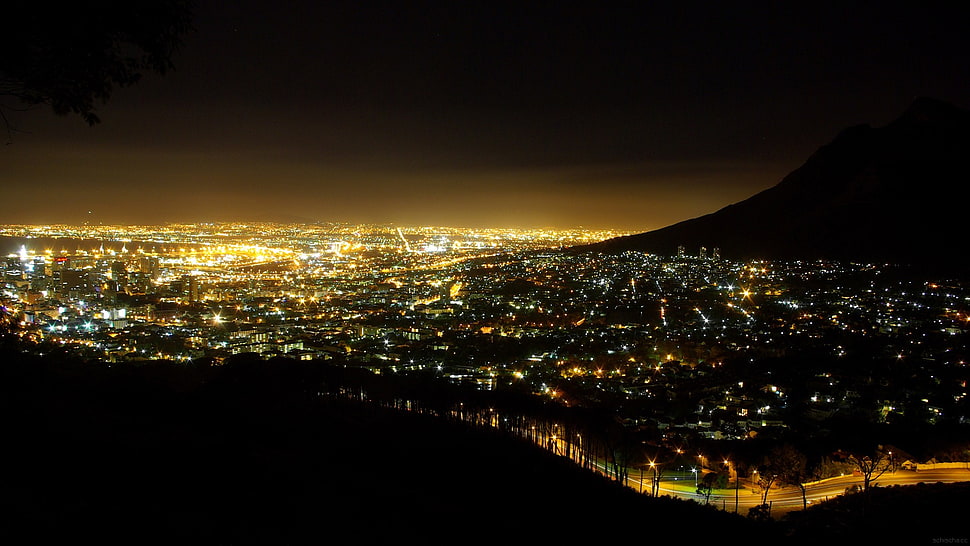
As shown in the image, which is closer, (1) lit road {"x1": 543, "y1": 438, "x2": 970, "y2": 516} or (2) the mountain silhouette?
(1) lit road {"x1": 543, "y1": 438, "x2": 970, "y2": 516}

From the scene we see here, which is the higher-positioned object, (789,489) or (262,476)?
(262,476)

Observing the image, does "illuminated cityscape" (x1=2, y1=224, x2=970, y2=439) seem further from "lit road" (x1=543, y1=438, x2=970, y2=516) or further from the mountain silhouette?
the mountain silhouette

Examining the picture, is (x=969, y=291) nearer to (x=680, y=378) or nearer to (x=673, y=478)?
(x=680, y=378)

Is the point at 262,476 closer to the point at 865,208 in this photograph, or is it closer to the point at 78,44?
the point at 78,44

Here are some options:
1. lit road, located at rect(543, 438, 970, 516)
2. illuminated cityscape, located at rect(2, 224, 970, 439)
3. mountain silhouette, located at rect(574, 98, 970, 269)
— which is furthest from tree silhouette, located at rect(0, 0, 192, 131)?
mountain silhouette, located at rect(574, 98, 970, 269)

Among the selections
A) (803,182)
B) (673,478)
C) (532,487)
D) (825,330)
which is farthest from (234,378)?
(803,182)

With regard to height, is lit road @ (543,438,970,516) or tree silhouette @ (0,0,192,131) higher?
tree silhouette @ (0,0,192,131)

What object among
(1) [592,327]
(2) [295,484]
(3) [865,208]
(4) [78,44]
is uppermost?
(3) [865,208]

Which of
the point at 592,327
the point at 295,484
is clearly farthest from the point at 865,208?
the point at 295,484
